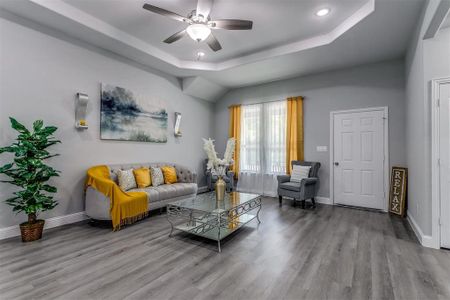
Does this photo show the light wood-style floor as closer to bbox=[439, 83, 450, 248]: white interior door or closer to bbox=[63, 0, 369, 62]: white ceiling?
bbox=[439, 83, 450, 248]: white interior door

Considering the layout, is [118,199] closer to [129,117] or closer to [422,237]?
[129,117]

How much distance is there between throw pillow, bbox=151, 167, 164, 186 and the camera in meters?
4.23

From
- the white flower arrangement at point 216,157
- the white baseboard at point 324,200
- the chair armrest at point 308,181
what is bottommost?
the white baseboard at point 324,200

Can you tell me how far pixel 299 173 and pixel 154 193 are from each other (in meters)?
3.06

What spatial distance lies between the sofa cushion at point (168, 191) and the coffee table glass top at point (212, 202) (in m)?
0.78

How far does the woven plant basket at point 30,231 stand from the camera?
2.75m

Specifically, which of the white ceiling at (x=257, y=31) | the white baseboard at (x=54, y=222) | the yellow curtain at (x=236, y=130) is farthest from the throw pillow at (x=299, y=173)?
the white baseboard at (x=54, y=222)

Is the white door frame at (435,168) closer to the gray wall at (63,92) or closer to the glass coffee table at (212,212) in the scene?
the glass coffee table at (212,212)

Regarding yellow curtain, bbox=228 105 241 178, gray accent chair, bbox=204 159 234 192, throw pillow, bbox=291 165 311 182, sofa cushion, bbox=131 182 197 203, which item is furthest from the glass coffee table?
yellow curtain, bbox=228 105 241 178

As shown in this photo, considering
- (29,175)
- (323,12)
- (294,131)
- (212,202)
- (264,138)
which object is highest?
(323,12)

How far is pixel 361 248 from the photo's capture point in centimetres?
263

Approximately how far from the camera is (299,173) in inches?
190

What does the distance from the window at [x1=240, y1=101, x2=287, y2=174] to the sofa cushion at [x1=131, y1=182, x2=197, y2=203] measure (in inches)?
80.8

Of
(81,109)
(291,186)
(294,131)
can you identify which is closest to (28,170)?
(81,109)
